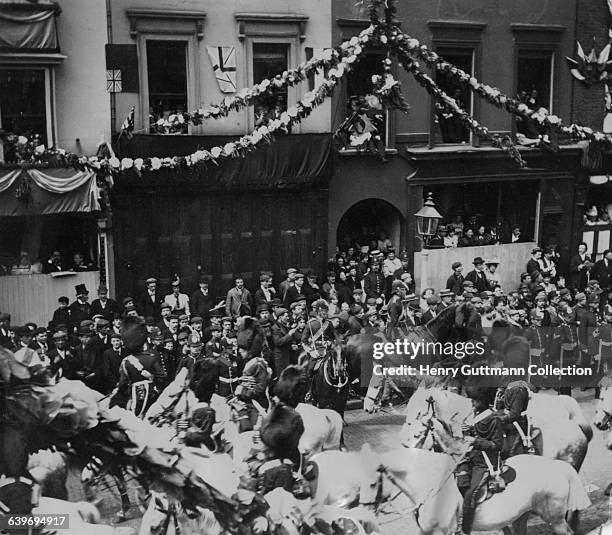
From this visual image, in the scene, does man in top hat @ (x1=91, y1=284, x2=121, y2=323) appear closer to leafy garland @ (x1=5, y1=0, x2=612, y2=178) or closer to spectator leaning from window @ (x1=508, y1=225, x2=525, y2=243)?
leafy garland @ (x1=5, y1=0, x2=612, y2=178)

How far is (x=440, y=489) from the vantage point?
987 cm

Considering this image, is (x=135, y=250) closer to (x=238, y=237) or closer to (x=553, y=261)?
(x=238, y=237)

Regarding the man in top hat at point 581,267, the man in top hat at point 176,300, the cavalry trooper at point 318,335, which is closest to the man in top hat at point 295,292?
the cavalry trooper at point 318,335

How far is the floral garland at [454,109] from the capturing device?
11.7 meters

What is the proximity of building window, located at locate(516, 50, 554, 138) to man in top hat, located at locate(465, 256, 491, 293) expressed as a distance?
255 centimetres

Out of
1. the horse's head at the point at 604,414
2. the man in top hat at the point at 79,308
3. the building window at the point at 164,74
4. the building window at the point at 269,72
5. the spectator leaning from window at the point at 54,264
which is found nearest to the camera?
the man in top hat at the point at 79,308

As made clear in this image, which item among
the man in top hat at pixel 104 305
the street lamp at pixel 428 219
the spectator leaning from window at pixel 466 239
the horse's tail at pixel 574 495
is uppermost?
the street lamp at pixel 428 219

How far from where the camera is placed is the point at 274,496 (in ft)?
30.8

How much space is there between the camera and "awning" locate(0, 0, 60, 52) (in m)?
9.09

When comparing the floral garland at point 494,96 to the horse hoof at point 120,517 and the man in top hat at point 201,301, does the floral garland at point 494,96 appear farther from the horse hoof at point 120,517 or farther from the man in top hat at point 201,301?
the horse hoof at point 120,517

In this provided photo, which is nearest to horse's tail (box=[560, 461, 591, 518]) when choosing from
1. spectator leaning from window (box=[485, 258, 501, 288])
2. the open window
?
spectator leaning from window (box=[485, 258, 501, 288])

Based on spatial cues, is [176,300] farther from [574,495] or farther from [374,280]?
[574,495]

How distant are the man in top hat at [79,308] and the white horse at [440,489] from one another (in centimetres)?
346

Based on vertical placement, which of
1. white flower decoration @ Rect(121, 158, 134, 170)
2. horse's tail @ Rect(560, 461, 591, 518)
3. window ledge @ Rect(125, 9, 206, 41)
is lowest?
horse's tail @ Rect(560, 461, 591, 518)
